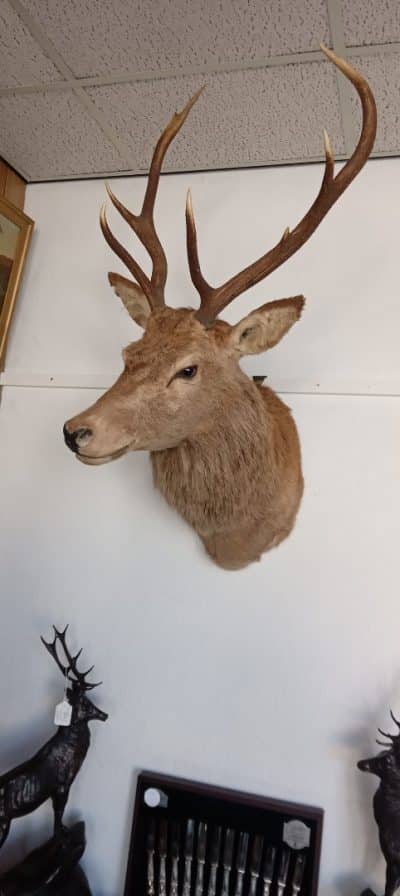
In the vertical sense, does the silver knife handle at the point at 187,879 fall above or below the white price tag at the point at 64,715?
below

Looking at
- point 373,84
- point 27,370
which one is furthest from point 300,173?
point 27,370

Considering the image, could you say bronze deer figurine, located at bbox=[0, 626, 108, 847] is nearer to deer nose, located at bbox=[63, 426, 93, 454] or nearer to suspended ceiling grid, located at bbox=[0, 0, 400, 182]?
deer nose, located at bbox=[63, 426, 93, 454]

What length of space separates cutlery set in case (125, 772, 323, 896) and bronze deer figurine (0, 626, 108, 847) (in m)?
0.20

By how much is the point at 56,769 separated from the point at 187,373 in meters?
1.12

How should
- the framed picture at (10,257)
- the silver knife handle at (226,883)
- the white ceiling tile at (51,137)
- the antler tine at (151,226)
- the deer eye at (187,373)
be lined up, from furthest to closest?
the framed picture at (10,257) < the white ceiling tile at (51,137) < the silver knife handle at (226,883) < the antler tine at (151,226) < the deer eye at (187,373)

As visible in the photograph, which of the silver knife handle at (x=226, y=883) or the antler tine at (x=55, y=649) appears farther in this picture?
the antler tine at (x=55, y=649)

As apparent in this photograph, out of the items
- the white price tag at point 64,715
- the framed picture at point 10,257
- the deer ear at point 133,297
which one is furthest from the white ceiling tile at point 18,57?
the white price tag at point 64,715

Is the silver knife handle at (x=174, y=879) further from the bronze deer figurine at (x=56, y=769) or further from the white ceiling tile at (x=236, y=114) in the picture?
the white ceiling tile at (x=236, y=114)

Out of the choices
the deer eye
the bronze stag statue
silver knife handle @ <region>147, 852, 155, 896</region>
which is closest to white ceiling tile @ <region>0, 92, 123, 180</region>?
the deer eye

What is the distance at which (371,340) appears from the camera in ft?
5.09

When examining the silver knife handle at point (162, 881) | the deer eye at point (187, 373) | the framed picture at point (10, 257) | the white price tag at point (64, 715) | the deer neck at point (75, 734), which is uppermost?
the framed picture at point (10, 257)

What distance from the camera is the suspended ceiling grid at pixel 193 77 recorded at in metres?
1.24

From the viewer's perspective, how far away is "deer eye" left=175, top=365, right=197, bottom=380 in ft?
3.77

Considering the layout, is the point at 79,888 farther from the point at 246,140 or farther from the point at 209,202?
the point at 246,140
